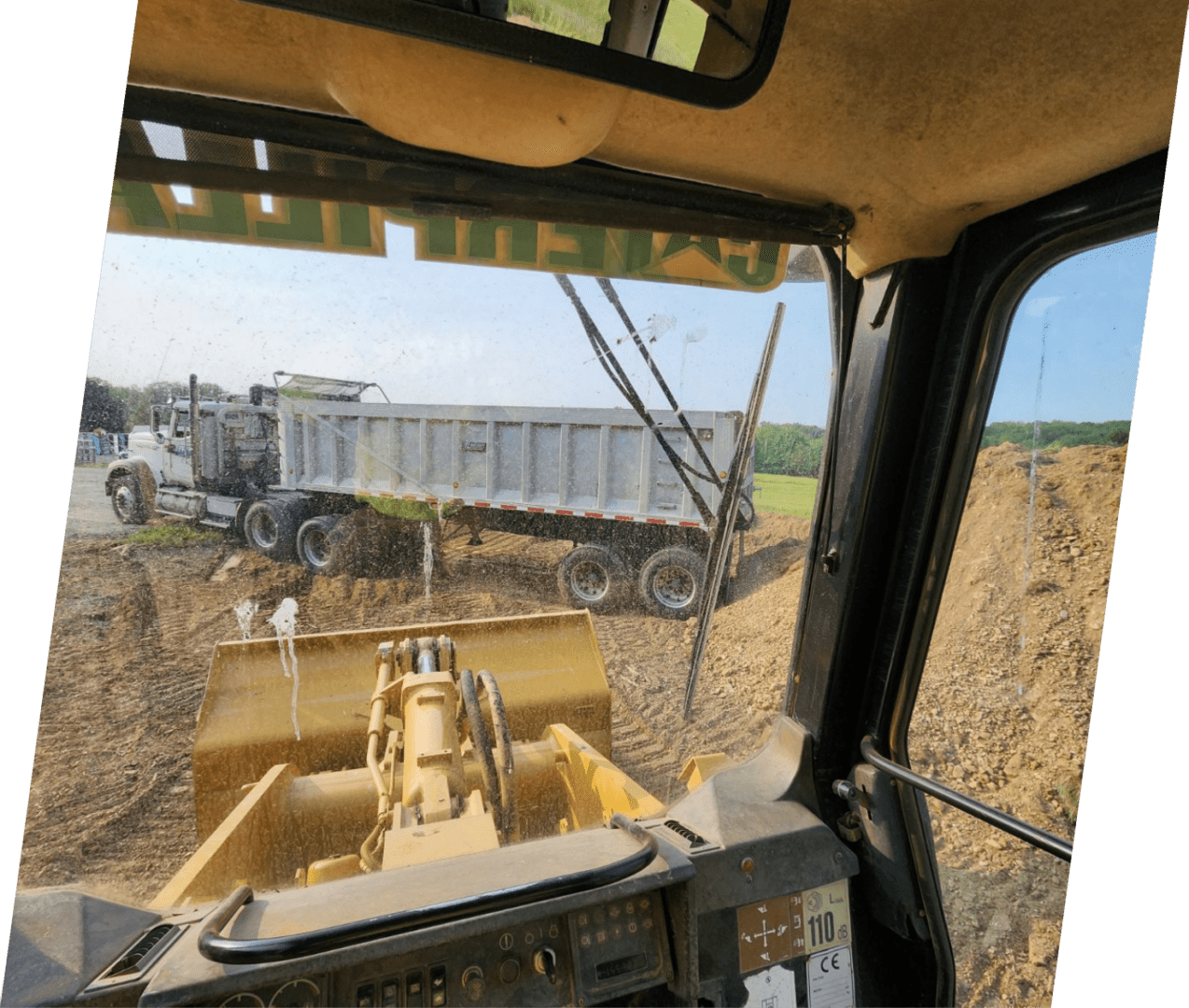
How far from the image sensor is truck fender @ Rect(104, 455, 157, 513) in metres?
0.84

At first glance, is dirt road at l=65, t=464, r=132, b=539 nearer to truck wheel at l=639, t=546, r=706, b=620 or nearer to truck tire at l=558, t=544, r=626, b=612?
truck tire at l=558, t=544, r=626, b=612

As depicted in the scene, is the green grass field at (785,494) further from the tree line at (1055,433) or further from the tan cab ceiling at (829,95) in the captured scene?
the tan cab ceiling at (829,95)

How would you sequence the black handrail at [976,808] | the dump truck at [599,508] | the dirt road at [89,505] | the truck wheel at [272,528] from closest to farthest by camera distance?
the dirt road at [89,505], the dump truck at [599,508], the truck wheel at [272,528], the black handrail at [976,808]

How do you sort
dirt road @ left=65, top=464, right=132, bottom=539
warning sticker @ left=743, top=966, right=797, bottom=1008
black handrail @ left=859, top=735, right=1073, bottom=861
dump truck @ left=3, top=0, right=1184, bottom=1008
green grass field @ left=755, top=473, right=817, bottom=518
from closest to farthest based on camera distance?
1. dirt road @ left=65, top=464, right=132, bottom=539
2. dump truck @ left=3, top=0, right=1184, bottom=1008
3. black handrail @ left=859, top=735, right=1073, bottom=861
4. warning sticker @ left=743, top=966, right=797, bottom=1008
5. green grass field @ left=755, top=473, right=817, bottom=518

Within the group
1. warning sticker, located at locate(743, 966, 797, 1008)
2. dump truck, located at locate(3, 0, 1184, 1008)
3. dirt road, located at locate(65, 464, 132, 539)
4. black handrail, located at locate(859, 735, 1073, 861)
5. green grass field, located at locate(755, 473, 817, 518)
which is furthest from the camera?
green grass field, located at locate(755, 473, 817, 518)

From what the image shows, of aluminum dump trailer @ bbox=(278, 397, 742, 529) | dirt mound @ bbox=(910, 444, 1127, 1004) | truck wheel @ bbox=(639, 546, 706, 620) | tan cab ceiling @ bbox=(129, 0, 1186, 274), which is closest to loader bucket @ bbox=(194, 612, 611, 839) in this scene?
truck wheel @ bbox=(639, 546, 706, 620)

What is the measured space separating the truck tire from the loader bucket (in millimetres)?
34

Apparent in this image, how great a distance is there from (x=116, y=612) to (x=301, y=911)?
1.79 feet

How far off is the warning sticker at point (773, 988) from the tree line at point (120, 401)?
4.83 feet

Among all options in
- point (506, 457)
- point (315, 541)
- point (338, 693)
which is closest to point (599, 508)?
point (506, 457)

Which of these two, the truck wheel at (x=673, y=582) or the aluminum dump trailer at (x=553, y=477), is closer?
the aluminum dump trailer at (x=553, y=477)

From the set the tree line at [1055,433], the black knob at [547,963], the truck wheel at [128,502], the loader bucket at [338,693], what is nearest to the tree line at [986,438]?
the tree line at [1055,433]

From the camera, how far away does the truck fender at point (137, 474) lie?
0.84 m

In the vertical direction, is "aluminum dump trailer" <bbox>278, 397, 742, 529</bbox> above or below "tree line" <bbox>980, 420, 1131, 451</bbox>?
below
